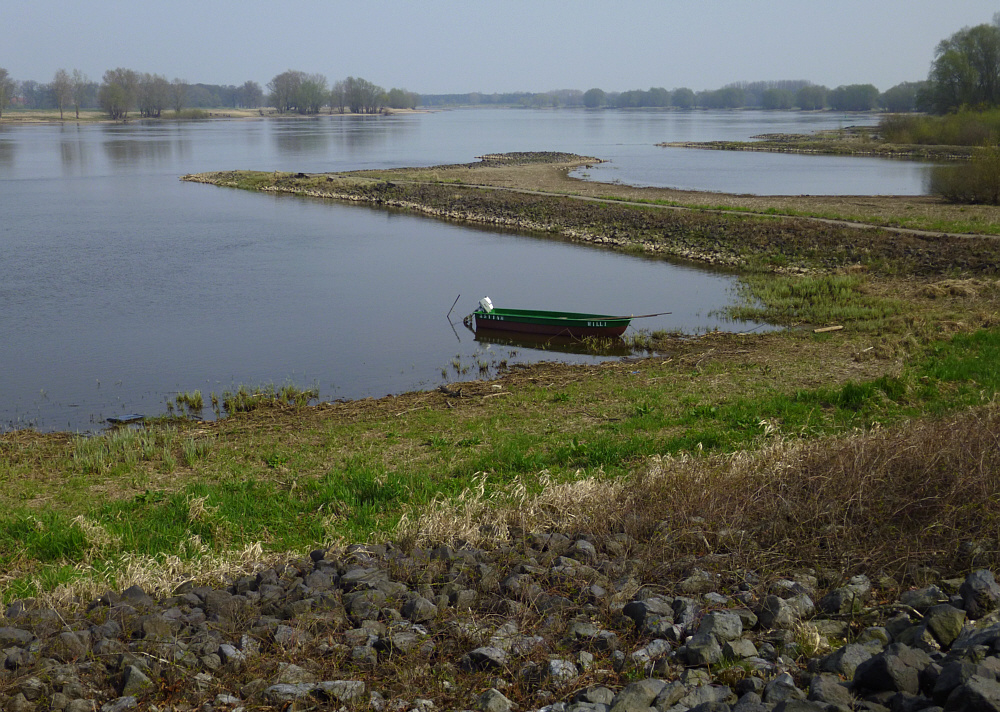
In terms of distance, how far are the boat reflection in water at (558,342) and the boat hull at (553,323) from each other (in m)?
0.10

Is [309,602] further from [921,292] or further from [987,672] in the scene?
[921,292]

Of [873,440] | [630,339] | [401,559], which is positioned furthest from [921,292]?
[401,559]

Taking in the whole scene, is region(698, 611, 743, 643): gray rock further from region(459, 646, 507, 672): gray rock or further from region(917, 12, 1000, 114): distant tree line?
region(917, 12, 1000, 114): distant tree line

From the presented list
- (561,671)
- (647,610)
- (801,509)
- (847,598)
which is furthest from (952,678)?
(801,509)

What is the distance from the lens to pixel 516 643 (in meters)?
6.38

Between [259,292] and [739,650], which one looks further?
[259,292]

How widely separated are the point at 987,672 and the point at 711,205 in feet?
128

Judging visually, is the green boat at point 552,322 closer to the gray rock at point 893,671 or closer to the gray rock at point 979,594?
the gray rock at point 979,594

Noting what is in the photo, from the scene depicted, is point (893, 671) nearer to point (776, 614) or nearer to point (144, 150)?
point (776, 614)

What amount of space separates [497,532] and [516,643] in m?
2.26

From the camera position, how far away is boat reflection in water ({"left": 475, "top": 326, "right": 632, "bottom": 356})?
20500 mm

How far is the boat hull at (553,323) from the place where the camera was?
20.9 metres

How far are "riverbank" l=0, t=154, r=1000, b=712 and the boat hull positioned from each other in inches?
171

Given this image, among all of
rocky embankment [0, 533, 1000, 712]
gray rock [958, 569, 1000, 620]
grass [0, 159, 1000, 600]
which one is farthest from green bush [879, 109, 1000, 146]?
rocky embankment [0, 533, 1000, 712]
